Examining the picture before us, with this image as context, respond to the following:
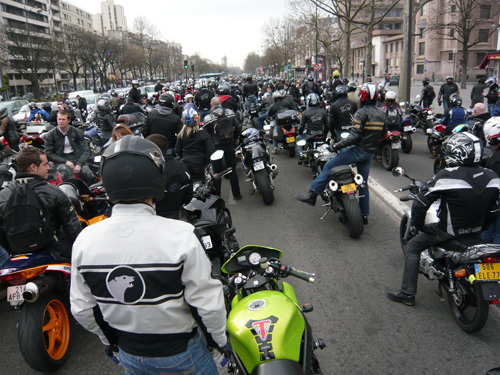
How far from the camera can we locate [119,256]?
1.70 m

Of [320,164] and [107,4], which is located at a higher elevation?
[107,4]

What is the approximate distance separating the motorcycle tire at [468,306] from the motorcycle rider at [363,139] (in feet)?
7.93

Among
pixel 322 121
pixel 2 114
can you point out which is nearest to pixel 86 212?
pixel 322 121

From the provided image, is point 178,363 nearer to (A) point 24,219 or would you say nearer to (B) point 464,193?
(A) point 24,219

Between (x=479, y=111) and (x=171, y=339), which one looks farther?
(x=479, y=111)

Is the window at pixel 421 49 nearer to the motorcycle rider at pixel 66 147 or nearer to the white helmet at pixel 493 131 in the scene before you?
the white helmet at pixel 493 131

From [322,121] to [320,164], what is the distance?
1.58 metres

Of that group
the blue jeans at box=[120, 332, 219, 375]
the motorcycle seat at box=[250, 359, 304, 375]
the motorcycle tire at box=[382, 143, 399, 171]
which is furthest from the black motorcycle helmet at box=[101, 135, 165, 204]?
the motorcycle tire at box=[382, 143, 399, 171]

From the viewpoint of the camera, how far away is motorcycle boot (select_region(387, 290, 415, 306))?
3947mm

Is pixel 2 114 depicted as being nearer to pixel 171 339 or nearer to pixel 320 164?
pixel 320 164

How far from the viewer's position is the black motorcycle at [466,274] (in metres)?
3.21

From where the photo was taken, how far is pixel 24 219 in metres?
3.43

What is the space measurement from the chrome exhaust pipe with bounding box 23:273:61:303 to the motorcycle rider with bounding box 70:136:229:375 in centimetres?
148

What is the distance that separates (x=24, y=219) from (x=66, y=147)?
400 centimetres
